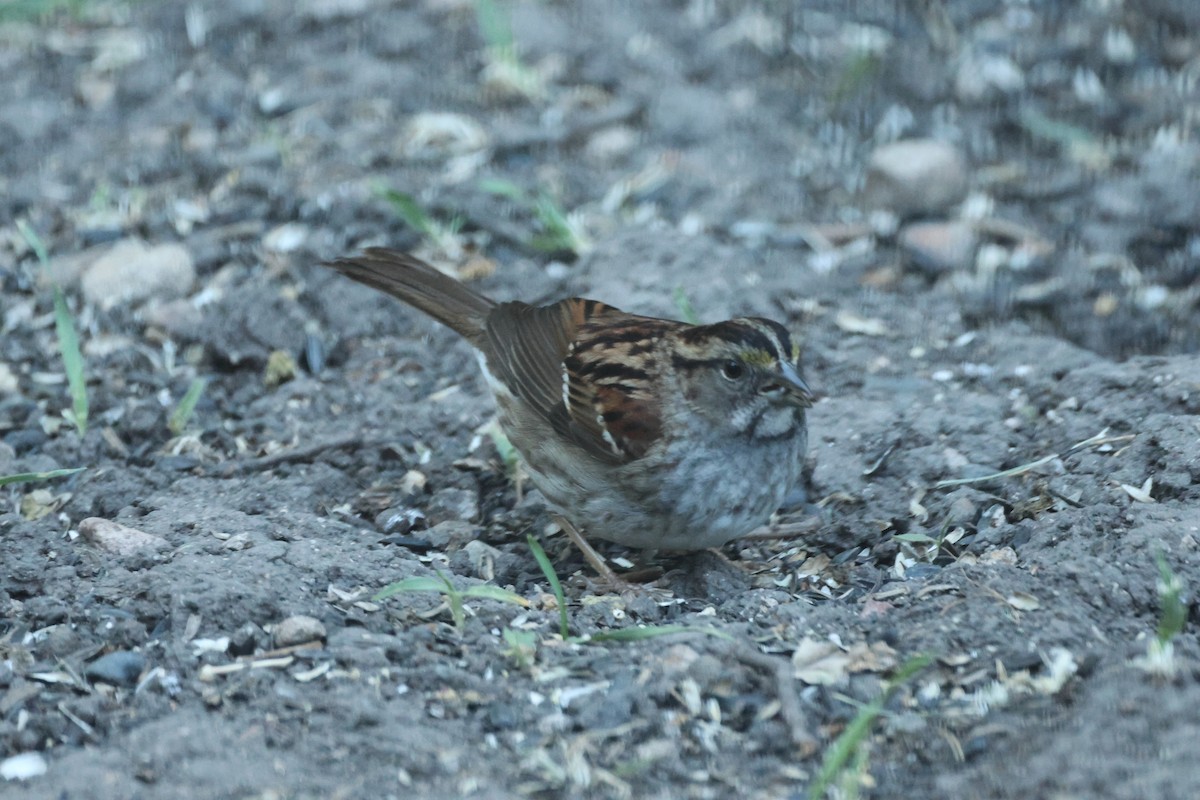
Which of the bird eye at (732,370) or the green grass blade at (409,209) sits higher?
the green grass blade at (409,209)

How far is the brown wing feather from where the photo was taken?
12.6 feet

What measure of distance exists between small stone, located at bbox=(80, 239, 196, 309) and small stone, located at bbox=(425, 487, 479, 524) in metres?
1.55

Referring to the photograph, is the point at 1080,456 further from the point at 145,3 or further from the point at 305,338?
the point at 145,3

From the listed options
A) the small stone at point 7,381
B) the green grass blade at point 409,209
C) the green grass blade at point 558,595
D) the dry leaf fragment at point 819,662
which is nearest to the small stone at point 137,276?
the small stone at point 7,381

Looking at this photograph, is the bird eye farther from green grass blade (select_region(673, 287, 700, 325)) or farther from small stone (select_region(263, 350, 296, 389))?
small stone (select_region(263, 350, 296, 389))

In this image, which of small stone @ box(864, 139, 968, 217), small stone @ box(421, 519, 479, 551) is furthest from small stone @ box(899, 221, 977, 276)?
small stone @ box(421, 519, 479, 551)

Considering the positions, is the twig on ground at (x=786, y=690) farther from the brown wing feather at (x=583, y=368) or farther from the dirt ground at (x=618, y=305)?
the brown wing feather at (x=583, y=368)

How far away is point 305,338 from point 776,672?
2.46 metres

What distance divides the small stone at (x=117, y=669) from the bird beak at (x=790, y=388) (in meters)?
1.64

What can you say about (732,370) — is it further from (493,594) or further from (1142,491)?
(1142,491)

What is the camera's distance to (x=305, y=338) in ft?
16.1

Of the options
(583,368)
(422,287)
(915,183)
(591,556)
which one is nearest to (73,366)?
(422,287)

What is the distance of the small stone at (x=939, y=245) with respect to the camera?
16.9ft

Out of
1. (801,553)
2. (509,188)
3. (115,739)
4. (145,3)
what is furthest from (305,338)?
(145,3)
